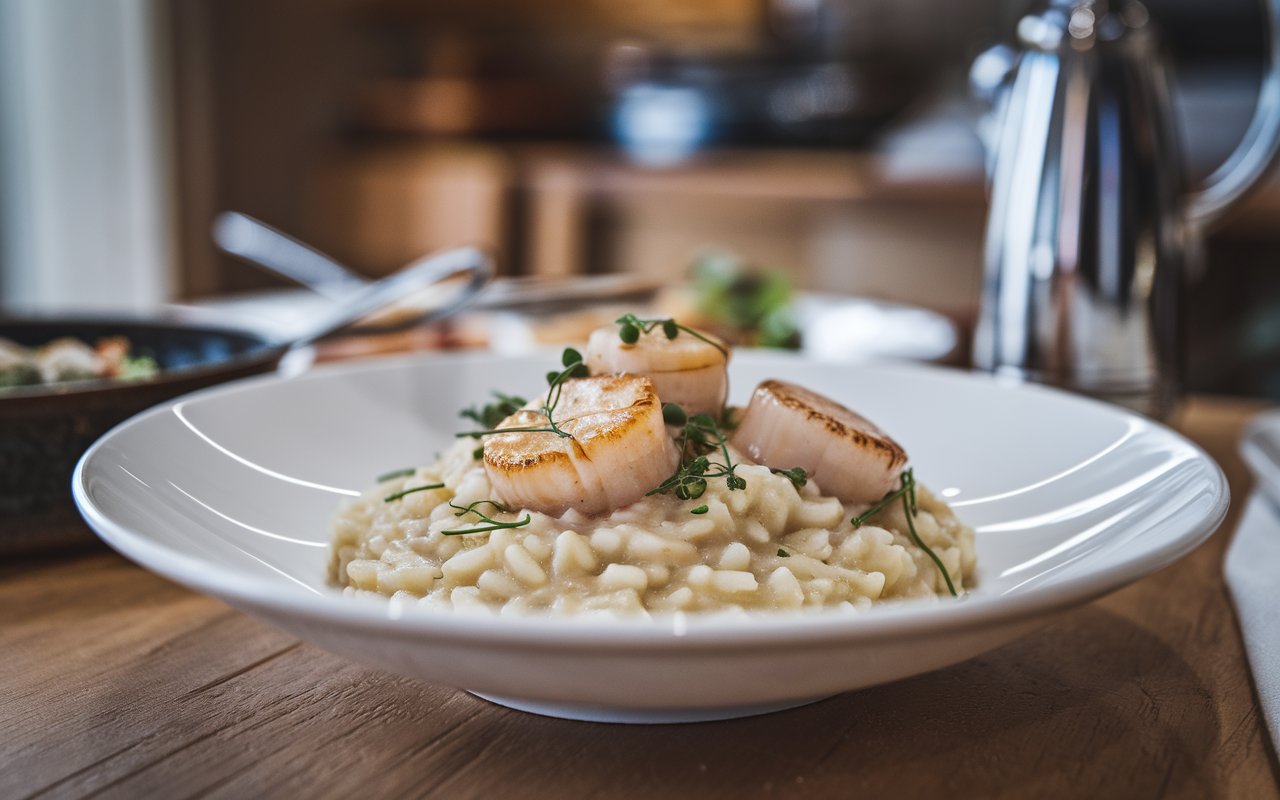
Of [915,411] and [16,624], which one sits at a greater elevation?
[915,411]

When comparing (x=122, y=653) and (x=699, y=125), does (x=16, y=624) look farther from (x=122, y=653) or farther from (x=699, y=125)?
(x=699, y=125)

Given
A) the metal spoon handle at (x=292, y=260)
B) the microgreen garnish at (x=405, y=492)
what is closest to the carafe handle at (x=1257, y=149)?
the microgreen garnish at (x=405, y=492)

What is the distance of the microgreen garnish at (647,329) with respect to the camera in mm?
960

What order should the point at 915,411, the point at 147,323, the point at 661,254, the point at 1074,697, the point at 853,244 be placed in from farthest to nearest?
1. the point at 661,254
2. the point at 853,244
3. the point at 147,323
4. the point at 915,411
5. the point at 1074,697

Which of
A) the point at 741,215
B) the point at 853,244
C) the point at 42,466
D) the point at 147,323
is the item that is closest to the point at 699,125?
the point at 741,215

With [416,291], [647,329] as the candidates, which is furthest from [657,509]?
[416,291]

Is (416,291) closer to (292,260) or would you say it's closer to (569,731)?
(292,260)

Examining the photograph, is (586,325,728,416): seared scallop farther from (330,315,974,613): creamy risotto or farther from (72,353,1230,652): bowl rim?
(72,353,1230,652): bowl rim

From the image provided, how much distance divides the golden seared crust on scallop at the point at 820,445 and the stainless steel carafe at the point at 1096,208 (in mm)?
756

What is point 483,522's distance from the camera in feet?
2.93

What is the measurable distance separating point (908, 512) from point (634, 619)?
0.31 meters

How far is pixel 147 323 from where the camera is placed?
1444 mm

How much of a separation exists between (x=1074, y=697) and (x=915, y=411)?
0.48m

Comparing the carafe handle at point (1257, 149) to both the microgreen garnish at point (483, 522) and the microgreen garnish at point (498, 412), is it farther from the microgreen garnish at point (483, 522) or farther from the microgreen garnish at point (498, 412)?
the microgreen garnish at point (483, 522)
